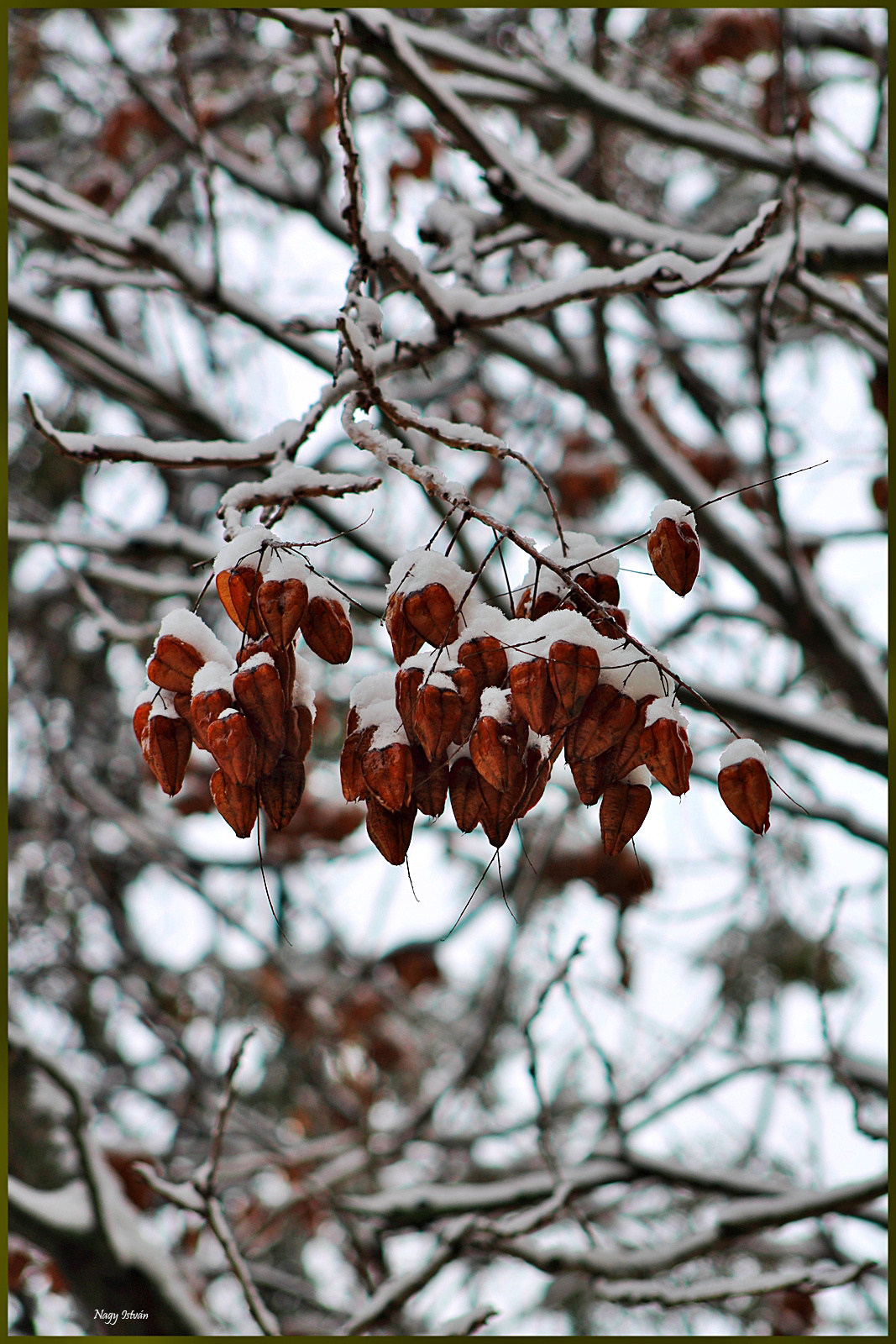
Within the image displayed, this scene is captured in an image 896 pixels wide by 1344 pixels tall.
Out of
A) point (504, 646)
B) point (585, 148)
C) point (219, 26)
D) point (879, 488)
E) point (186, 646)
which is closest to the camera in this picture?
point (504, 646)

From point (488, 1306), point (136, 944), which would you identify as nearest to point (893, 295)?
point (488, 1306)

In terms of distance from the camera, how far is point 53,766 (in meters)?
4.15

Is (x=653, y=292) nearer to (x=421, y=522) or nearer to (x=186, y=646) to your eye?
(x=186, y=646)

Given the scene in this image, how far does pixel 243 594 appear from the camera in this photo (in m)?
1.13

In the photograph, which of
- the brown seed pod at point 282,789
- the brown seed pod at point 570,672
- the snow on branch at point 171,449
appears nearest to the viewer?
the brown seed pod at point 570,672

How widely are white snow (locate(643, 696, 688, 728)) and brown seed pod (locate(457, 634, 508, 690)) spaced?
0.15m

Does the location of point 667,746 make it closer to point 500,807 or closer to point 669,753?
point 669,753

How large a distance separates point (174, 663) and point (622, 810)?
506 millimetres

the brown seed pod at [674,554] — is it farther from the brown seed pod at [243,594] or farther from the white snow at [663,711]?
the brown seed pod at [243,594]

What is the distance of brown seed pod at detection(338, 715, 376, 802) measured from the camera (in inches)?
44.5

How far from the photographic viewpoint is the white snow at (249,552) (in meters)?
1.14

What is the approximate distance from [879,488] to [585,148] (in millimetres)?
1450

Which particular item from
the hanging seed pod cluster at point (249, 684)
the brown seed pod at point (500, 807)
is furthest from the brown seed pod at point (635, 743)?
the hanging seed pod cluster at point (249, 684)

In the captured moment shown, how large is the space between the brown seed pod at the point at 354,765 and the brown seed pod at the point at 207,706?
130 millimetres
